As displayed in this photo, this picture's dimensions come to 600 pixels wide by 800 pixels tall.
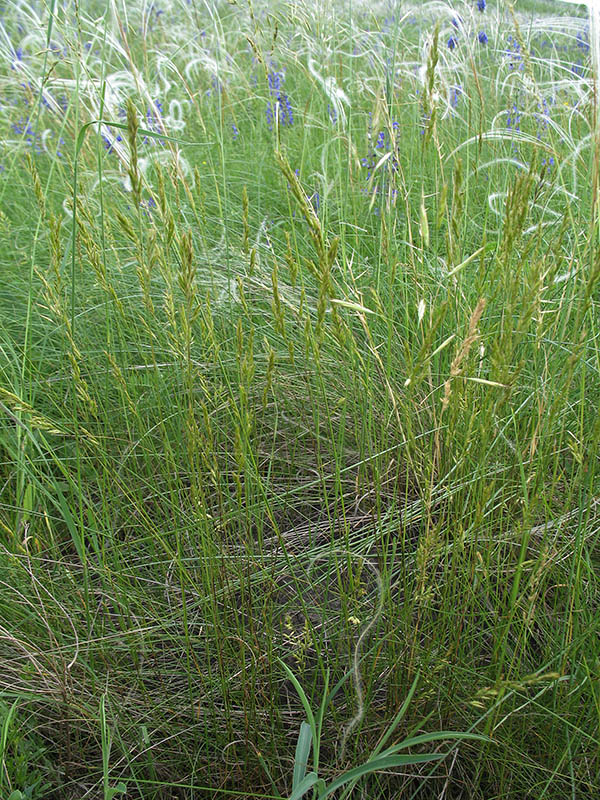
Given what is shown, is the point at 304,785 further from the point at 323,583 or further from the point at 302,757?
the point at 323,583

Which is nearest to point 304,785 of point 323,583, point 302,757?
point 302,757

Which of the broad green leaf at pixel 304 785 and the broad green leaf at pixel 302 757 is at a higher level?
the broad green leaf at pixel 304 785

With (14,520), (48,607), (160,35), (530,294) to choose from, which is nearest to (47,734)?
(48,607)

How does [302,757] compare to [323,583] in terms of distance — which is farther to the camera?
→ [323,583]

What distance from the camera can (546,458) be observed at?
107cm

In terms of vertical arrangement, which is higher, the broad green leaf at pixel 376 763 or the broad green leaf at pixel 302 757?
the broad green leaf at pixel 376 763

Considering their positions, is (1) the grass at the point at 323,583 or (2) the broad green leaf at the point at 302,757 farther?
(1) the grass at the point at 323,583

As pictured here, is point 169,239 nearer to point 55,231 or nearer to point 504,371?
point 55,231

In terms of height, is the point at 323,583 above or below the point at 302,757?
below

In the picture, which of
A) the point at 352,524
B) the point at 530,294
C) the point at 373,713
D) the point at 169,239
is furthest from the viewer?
the point at 352,524

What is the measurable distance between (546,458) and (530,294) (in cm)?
35

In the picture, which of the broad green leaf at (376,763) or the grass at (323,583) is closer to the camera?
the broad green leaf at (376,763)

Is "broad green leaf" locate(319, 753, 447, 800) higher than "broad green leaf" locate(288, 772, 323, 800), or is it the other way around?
"broad green leaf" locate(319, 753, 447, 800)

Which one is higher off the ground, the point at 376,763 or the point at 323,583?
the point at 376,763
